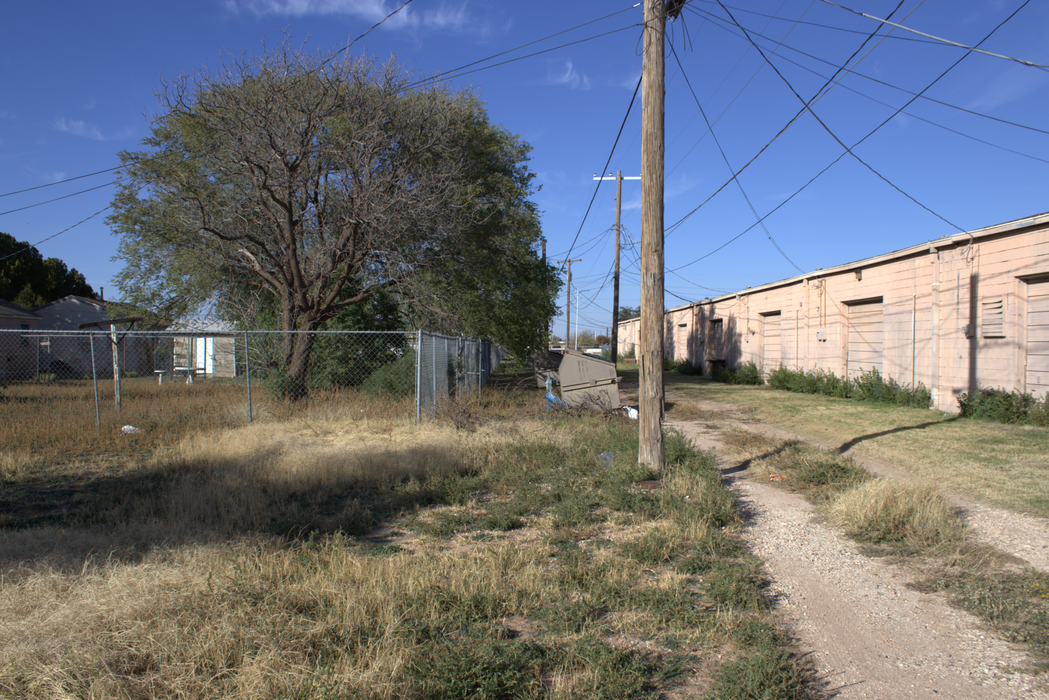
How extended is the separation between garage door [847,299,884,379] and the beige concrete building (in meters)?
0.03

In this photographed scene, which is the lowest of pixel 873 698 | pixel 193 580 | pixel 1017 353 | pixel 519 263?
pixel 873 698

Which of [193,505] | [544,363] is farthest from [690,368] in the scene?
[193,505]

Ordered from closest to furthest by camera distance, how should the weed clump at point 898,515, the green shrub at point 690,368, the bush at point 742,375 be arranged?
1. the weed clump at point 898,515
2. the bush at point 742,375
3. the green shrub at point 690,368

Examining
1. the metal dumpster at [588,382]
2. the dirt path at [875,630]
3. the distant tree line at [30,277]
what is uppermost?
the distant tree line at [30,277]

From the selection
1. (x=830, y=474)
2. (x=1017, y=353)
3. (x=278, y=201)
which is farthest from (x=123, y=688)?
(x=1017, y=353)

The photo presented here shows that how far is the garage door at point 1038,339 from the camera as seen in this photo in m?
11.2

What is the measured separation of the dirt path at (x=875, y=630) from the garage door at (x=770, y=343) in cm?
1879

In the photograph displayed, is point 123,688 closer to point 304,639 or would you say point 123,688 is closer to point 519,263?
point 304,639

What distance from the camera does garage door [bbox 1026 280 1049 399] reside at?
1119 centimetres

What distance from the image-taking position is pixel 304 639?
321 centimetres

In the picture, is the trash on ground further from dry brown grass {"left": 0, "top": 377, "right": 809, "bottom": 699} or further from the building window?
the building window

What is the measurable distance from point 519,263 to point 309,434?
29.5 feet

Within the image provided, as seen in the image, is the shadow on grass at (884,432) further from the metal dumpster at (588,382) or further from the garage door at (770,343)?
the garage door at (770,343)

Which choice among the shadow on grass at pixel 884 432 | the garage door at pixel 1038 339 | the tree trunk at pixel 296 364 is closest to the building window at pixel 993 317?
the garage door at pixel 1038 339
